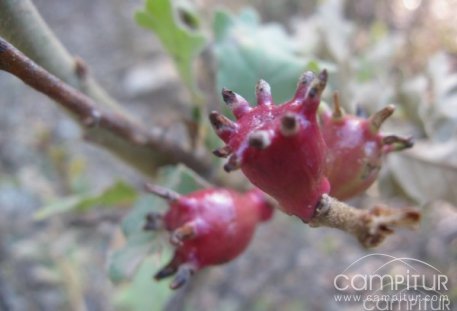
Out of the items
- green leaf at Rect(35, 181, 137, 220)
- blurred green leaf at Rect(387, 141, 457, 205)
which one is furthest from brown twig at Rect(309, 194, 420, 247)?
green leaf at Rect(35, 181, 137, 220)

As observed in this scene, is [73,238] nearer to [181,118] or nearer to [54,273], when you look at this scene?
[54,273]

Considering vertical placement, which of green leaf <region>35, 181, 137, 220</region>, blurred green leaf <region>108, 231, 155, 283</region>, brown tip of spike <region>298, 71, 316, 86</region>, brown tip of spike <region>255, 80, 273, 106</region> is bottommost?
green leaf <region>35, 181, 137, 220</region>

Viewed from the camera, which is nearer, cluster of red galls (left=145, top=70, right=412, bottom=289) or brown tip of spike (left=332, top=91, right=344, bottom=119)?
cluster of red galls (left=145, top=70, right=412, bottom=289)

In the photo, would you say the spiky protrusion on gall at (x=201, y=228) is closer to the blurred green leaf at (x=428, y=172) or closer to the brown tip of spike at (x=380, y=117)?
the brown tip of spike at (x=380, y=117)

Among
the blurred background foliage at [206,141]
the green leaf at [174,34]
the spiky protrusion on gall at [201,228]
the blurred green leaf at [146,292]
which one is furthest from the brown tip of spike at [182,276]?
the blurred green leaf at [146,292]

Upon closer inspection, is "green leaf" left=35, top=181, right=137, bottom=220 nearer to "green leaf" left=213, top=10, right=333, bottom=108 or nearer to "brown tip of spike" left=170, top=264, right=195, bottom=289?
"green leaf" left=213, top=10, right=333, bottom=108

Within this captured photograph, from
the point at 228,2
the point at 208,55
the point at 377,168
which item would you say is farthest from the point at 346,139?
the point at 228,2

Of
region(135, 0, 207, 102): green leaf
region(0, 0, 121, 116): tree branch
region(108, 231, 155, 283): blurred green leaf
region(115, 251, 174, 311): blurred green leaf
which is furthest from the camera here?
region(115, 251, 174, 311): blurred green leaf

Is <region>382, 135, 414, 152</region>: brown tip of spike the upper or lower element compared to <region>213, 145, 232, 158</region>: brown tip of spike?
lower
